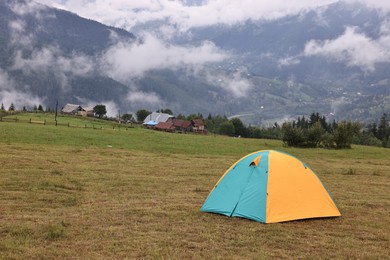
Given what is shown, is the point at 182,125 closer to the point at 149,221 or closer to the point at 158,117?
the point at 158,117

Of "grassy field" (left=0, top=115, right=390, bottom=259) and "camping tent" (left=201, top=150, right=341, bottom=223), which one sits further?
"camping tent" (left=201, top=150, right=341, bottom=223)

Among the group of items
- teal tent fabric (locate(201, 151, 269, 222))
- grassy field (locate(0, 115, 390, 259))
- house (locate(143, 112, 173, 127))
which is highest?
house (locate(143, 112, 173, 127))

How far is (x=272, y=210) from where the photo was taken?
512 inches

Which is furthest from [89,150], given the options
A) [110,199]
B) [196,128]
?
[196,128]

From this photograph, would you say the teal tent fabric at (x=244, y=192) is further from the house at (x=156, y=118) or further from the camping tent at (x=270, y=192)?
the house at (x=156, y=118)

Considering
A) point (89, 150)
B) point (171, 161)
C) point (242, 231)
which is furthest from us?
point (89, 150)

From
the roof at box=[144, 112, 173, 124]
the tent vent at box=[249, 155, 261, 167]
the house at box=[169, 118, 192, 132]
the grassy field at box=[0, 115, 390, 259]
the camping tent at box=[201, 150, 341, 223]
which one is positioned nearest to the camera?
the grassy field at box=[0, 115, 390, 259]

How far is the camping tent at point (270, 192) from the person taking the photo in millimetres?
13125

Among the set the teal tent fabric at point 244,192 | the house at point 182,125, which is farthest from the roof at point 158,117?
the teal tent fabric at point 244,192

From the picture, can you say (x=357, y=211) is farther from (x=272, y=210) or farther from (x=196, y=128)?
(x=196, y=128)

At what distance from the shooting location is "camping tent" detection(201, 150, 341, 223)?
13125mm

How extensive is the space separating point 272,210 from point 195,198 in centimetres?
413

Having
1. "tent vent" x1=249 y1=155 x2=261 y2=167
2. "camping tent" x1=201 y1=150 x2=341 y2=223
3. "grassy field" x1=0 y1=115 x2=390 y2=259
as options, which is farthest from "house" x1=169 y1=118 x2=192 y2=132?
"tent vent" x1=249 y1=155 x2=261 y2=167

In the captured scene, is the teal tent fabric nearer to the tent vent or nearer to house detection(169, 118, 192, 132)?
the tent vent
